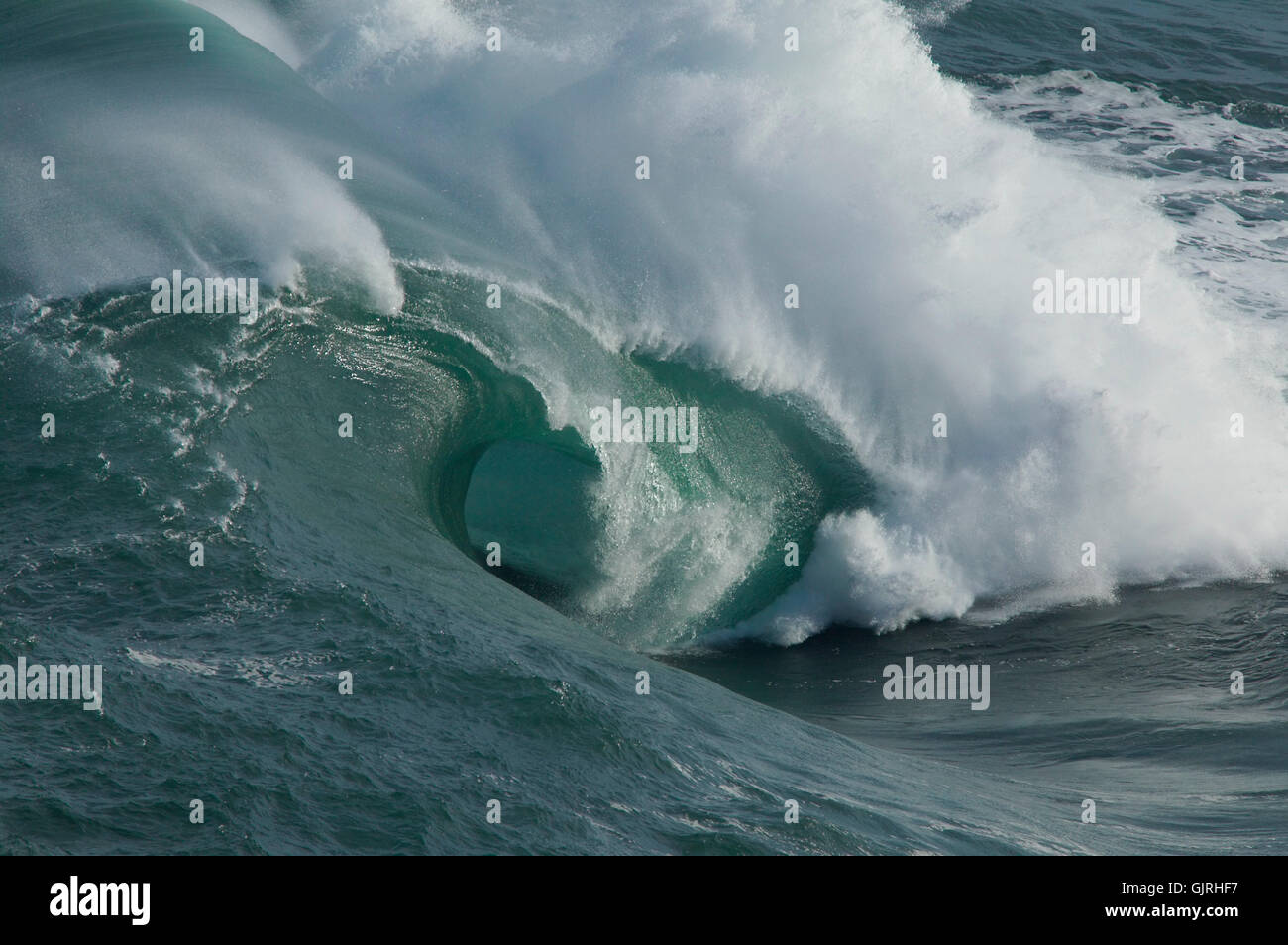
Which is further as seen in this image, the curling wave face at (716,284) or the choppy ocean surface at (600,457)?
the curling wave face at (716,284)

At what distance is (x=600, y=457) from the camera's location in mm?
11961

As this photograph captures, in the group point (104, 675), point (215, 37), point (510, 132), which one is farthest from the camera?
point (510, 132)

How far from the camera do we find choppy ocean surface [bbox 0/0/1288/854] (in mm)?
6883

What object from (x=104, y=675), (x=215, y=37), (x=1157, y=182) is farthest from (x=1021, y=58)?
(x=104, y=675)

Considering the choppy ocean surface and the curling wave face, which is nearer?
the choppy ocean surface

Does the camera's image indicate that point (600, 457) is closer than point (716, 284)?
Yes

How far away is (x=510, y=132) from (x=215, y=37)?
3125 millimetres

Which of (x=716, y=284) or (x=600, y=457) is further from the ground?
(x=716, y=284)

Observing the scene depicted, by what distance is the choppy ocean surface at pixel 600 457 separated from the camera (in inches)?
271

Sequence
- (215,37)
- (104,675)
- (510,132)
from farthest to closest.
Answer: (510,132)
(215,37)
(104,675)

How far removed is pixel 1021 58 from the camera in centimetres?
2453
